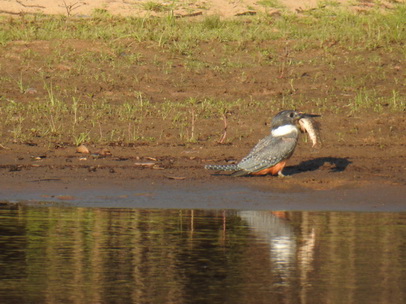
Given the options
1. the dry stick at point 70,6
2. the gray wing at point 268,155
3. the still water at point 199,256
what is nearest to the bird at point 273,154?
the gray wing at point 268,155

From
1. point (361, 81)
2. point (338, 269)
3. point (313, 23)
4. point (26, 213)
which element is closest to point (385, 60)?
point (361, 81)

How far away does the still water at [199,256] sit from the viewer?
4668 mm

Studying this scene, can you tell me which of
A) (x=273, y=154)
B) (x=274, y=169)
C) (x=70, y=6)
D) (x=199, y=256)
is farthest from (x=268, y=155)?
(x=70, y=6)

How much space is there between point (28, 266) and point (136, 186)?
3.33 metres

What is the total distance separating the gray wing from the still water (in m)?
1.35

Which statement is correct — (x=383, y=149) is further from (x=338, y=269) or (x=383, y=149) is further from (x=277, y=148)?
(x=338, y=269)

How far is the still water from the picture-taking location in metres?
4.67

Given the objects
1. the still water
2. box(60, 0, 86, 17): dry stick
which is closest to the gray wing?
the still water

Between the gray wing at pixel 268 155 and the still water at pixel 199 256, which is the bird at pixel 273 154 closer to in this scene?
the gray wing at pixel 268 155

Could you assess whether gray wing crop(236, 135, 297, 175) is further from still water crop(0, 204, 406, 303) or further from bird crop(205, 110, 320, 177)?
still water crop(0, 204, 406, 303)

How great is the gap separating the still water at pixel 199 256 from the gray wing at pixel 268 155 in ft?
4.44

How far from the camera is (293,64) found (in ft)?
45.6

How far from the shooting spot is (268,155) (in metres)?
8.73

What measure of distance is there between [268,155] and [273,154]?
47mm
